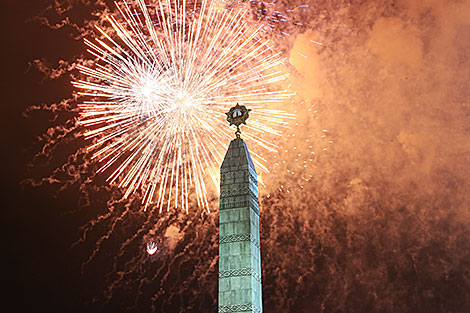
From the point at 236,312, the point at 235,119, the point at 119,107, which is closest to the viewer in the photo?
the point at 236,312

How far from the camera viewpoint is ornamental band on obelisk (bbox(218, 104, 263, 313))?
21953 mm

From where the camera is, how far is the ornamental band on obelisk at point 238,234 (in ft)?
72.0

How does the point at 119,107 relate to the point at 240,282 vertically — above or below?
above

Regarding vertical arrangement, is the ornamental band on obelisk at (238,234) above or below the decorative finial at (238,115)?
below

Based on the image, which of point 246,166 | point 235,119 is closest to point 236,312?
point 246,166

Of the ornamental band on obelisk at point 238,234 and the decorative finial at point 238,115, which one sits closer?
the ornamental band on obelisk at point 238,234

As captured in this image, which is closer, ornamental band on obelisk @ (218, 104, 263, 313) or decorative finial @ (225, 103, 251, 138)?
ornamental band on obelisk @ (218, 104, 263, 313)

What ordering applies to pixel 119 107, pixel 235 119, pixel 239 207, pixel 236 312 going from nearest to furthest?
pixel 236 312, pixel 239 207, pixel 235 119, pixel 119 107

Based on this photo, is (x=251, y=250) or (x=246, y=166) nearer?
(x=251, y=250)

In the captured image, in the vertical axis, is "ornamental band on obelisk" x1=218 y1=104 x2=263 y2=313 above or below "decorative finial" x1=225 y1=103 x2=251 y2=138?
below

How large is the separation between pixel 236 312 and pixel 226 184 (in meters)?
5.32

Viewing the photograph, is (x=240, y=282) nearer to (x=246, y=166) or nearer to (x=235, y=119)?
(x=246, y=166)

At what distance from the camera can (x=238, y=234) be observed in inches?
904

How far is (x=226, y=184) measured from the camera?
2422 cm
